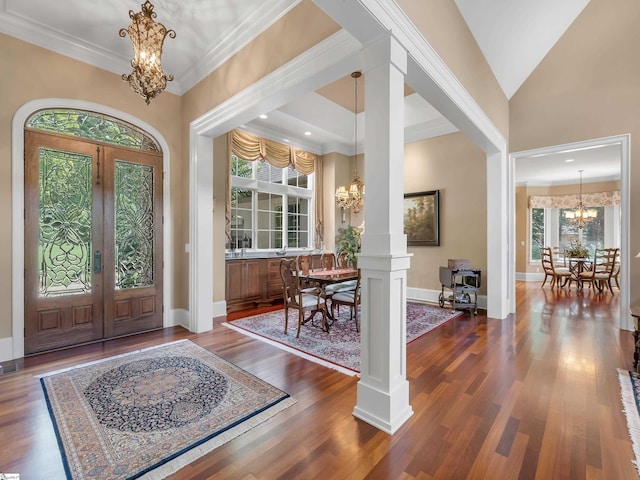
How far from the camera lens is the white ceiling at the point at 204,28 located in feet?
9.92

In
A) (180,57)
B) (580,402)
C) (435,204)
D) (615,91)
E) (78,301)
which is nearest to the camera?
(580,402)

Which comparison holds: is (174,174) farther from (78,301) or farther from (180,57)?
(78,301)

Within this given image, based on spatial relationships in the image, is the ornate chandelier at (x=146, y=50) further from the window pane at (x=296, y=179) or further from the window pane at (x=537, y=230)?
the window pane at (x=537, y=230)

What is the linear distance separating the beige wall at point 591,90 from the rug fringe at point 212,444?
5.04 m

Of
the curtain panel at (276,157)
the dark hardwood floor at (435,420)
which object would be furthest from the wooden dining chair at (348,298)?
the curtain panel at (276,157)

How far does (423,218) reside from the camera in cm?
611

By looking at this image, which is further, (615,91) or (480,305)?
(480,305)

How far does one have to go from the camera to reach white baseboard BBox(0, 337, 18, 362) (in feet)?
10.1

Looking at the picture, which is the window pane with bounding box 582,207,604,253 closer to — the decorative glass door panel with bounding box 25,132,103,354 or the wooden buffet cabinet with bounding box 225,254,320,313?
the wooden buffet cabinet with bounding box 225,254,320,313

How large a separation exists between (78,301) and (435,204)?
230 inches

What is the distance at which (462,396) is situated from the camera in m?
2.39

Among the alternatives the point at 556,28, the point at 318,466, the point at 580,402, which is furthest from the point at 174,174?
the point at 556,28

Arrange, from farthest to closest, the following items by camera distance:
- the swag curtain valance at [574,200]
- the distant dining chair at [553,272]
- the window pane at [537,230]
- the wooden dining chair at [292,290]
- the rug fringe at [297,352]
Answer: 1. the window pane at [537,230]
2. the swag curtain valance at [574,200]
3. the distant dining chair at [553,272]
4. the wooden dining chair at [292,290]
5. the rug fringe at [297,352]

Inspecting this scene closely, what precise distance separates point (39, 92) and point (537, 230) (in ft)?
40.2
